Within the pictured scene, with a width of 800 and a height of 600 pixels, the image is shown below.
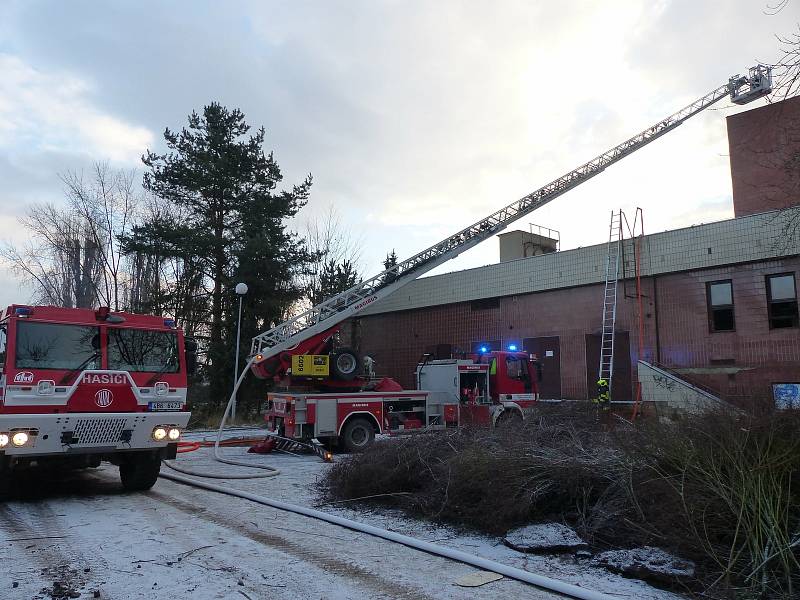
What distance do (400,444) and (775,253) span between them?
15.0 m

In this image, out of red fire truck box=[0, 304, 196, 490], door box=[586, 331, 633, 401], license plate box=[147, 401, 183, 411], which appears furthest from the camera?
door box=[586, 331, 633, 401]

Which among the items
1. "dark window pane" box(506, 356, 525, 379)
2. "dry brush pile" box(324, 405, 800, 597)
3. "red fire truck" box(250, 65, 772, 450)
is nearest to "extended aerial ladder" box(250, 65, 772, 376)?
"red fire truck" box(250, 65, 772, 450)

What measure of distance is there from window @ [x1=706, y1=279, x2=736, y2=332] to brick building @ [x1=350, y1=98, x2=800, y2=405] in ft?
0.11

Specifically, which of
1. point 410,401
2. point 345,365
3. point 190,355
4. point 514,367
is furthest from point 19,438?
point 514,367

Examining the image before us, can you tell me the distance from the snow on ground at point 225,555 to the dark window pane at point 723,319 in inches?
630

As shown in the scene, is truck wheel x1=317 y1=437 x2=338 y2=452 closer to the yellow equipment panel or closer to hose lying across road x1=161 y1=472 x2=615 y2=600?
the yellow equipment panel

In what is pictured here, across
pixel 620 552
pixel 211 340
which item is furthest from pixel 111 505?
pixel 211 340

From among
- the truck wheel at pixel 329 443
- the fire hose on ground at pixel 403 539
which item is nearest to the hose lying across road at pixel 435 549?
the fire hose on ground at pixel 403 539

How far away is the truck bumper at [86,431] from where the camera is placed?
768 cm

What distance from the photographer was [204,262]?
85.3 ft

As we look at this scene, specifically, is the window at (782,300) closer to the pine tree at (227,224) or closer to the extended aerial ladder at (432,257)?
the extended aerial ladder at (432,257)

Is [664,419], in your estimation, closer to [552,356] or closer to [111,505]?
[111,505]

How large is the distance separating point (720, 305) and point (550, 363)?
21.9 feet

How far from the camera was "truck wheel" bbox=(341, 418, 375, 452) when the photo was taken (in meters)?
14.0
